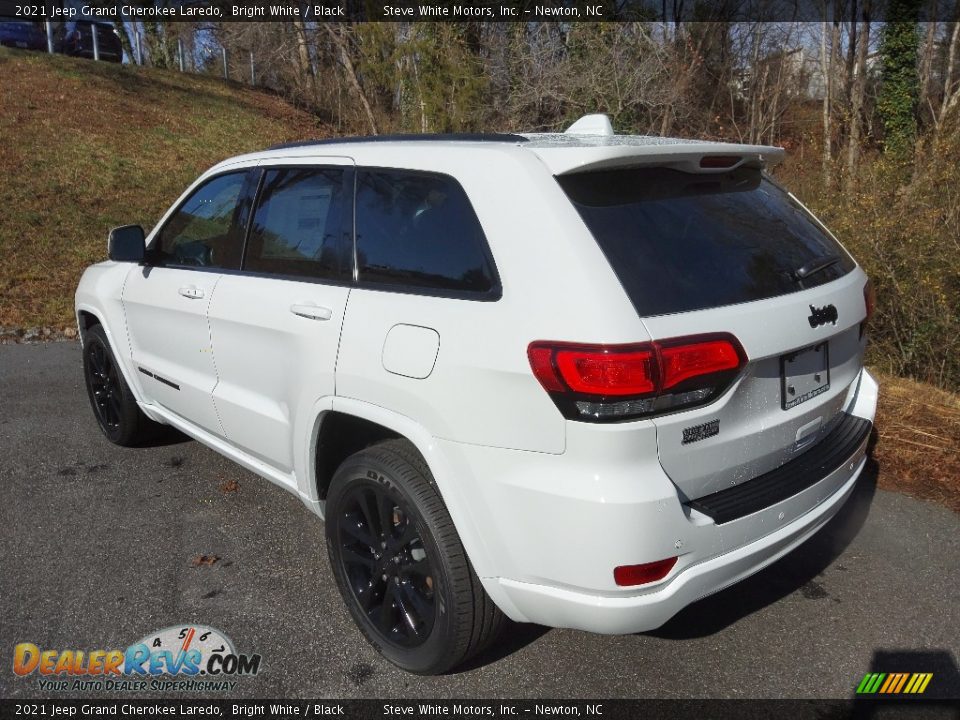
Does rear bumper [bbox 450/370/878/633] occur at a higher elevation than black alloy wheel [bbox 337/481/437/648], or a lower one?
higher

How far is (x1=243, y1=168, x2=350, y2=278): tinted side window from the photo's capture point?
9.90 feet

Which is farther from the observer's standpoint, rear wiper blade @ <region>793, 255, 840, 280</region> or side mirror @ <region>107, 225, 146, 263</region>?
side mirror @ <region>107, 225, 146, 263</region>

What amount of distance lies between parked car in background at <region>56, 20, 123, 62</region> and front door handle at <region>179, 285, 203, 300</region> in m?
25.0

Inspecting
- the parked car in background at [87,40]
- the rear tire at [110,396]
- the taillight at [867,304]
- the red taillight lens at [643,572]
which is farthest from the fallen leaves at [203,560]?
the parked car in background at [87,40]

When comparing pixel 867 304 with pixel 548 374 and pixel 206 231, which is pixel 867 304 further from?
pixel 206 231

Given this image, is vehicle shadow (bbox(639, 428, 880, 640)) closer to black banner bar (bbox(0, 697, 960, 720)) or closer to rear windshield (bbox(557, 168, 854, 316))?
black banner bar (bbox(0, 697, 960, 720))

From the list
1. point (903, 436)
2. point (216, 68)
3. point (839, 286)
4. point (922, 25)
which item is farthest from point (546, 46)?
point (216, 68)

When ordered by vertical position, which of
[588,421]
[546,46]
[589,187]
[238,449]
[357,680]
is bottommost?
[357,680]

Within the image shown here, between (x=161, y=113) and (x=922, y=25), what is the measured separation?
58.3 ft

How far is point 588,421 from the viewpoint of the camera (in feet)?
7.04

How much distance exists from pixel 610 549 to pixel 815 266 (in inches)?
50.6

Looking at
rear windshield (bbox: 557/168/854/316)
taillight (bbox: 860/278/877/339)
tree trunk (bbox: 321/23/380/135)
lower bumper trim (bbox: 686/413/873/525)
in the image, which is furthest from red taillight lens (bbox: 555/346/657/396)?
tree trunk (bbox: 321/23/380/135)

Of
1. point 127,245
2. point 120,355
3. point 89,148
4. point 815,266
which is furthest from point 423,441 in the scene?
point 89,148

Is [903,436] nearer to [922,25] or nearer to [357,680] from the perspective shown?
[357,680]
